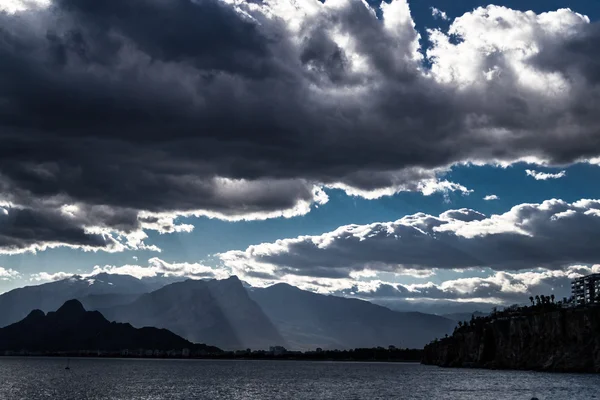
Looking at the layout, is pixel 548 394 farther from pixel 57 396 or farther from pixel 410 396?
pixel 57 396

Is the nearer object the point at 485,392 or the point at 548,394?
the point at 548,394

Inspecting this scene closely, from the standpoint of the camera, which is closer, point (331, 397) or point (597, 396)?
point (597, 396)

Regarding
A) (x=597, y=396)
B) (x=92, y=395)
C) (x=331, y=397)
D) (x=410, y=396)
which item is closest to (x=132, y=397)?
(x=92, y=395)

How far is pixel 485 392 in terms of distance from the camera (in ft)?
644

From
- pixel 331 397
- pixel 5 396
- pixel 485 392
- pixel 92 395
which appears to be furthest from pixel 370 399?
pixel 5 396

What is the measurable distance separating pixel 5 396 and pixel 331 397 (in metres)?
79.5

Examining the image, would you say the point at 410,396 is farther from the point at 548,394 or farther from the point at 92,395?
the point at 92,395

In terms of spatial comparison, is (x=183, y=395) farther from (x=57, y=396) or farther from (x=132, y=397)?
(x=57, y=396)

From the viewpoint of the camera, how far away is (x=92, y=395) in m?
195

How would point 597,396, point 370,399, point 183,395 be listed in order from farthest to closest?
point 183,395 → point 370,399 → point 597,396

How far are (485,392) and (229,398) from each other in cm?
6417

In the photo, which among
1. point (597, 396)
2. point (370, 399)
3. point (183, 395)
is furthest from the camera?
point (183, 395)

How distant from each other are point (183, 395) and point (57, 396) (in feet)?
101

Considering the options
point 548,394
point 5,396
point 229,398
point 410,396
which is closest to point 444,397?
point 410,396
